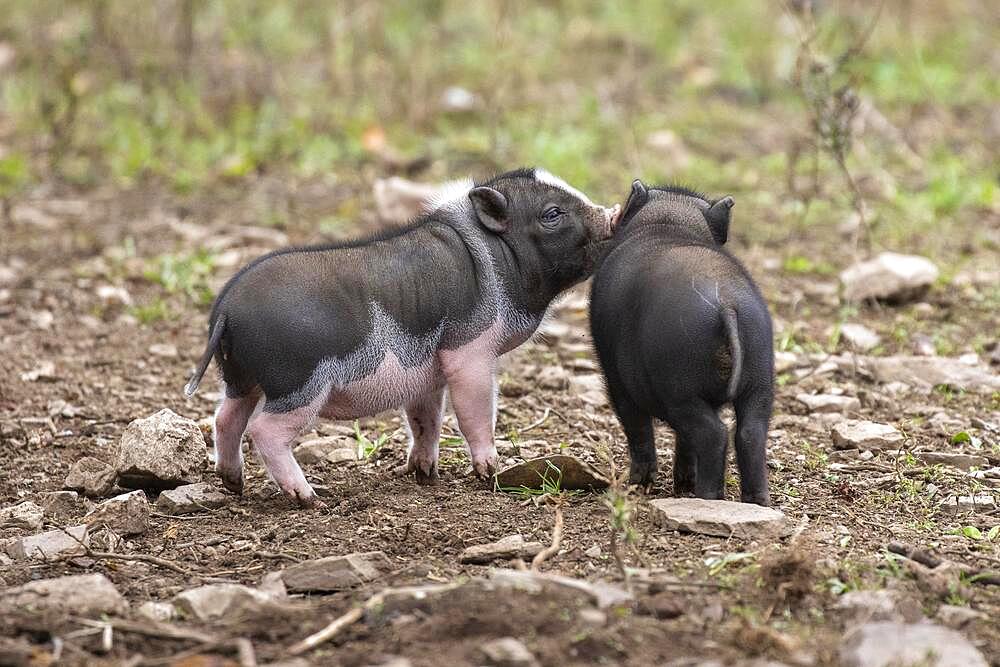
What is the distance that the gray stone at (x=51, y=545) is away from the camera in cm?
481

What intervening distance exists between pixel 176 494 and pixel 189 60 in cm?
784

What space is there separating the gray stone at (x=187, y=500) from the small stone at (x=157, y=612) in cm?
120

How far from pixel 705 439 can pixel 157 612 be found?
6.43 ft

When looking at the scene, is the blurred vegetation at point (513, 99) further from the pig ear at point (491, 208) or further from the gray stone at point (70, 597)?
the gray stone at point (70, 597)

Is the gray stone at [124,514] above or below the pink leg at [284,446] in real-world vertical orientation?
below

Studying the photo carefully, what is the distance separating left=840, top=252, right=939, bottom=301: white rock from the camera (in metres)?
8.30

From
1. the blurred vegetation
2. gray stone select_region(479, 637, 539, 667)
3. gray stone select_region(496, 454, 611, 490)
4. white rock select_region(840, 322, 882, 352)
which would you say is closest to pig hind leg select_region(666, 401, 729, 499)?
gray stone select_region(496, 454, 611, 490)

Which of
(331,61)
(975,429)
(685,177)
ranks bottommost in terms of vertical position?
(975,429)

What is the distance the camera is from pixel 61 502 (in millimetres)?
5582

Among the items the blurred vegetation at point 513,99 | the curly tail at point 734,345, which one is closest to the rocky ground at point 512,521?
the curly tail at point 734,345

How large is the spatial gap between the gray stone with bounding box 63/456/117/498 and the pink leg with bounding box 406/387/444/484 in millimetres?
1180

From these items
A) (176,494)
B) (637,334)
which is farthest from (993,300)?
(176,494)

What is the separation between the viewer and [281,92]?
12.6 meters

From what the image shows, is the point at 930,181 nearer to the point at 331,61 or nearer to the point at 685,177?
the point at 685,177
